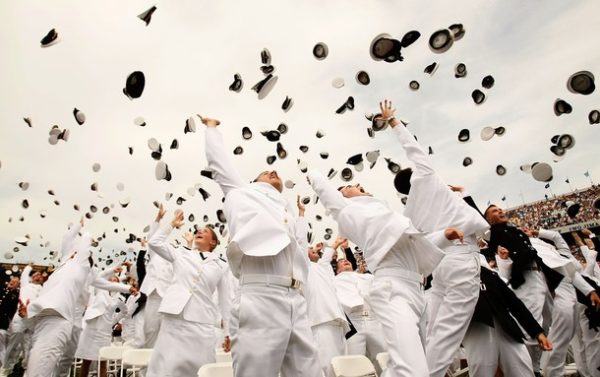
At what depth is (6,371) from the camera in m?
10.8

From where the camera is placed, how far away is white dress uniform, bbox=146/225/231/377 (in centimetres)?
484

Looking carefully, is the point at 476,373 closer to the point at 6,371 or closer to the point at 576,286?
the point at 576,286

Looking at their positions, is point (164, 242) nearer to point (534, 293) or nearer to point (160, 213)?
point (160, 213)

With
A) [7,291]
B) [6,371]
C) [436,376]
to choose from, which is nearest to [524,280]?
[436,376]

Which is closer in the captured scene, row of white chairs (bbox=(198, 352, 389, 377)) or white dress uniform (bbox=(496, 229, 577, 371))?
row of white chairs (bbox=(198, 352, 389, 377))

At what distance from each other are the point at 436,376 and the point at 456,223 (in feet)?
6.02

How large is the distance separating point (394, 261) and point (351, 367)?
142 centimetres

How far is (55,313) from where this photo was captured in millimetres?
6578

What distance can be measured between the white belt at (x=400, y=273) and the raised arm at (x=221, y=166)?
176 cm

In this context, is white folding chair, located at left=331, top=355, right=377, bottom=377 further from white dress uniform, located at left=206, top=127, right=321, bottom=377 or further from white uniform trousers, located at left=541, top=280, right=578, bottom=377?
white uniform trousers, located at left=541, top=280, right=578, bottom=377

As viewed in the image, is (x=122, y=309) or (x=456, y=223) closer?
(x=456, y=223)

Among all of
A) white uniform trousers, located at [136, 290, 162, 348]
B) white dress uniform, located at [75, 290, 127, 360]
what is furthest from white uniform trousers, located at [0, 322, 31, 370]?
white uniform trousers, located at [136, 290, 162, 348]

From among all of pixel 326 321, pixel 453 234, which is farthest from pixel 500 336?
pixel 326 321

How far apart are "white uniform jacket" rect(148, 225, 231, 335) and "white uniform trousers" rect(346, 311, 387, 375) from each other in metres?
2.57
